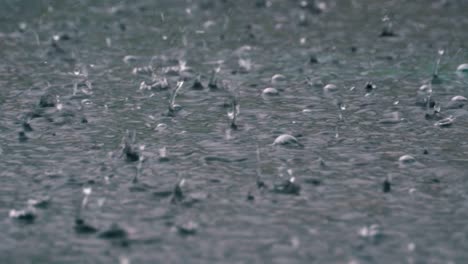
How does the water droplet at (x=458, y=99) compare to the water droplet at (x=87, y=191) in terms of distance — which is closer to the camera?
the water droplet at (x=87, y=191)

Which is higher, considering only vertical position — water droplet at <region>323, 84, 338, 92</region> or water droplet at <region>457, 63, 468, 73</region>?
water droplet at <region>457, 63, 468, 73</region>

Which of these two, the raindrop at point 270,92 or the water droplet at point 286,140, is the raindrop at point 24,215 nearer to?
the water droplet at point 286,140

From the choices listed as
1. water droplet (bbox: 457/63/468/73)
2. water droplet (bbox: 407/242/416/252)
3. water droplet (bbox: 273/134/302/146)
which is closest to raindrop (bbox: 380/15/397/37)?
water droplet (bbox: 457/63/468/73)

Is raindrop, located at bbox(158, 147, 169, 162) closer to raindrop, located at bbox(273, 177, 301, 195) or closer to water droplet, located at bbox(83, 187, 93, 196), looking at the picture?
water droplet, located at bbox(83, 187, 93, 196)

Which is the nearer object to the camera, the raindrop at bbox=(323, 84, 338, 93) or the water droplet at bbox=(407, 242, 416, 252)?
the water droplet at bbox=(407, 242, 416, 252)

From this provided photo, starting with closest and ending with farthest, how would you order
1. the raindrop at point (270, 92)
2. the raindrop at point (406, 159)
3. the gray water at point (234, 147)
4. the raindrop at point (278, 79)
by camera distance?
the gray water at point (234, 147) < the raindrop at point (406, 159) < the raindrop at point (270, 92) < the raindrop at point (278, 79)

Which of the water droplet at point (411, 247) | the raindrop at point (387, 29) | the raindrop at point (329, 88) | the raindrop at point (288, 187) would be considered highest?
the raindrop at point (387, 29)

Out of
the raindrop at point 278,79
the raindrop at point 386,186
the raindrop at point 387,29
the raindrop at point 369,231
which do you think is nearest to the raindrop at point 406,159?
the raindrop at point 386,186

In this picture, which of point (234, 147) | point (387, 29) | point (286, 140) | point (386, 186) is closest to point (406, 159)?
point (386, 186)

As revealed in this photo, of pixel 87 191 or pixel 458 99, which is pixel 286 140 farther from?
pixel 458 99
